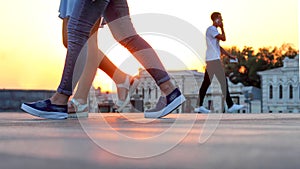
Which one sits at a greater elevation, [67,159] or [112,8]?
[112,8]

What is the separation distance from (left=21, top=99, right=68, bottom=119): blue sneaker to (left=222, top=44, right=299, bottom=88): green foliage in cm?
5920

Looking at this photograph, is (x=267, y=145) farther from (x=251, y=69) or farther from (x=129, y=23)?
(x=251, y=69)

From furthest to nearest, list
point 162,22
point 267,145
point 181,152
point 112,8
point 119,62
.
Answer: point 119,62 < point 112,8 < point 162,22 < point 267,145 < point 181,152

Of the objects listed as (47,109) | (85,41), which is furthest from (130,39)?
(47,109)

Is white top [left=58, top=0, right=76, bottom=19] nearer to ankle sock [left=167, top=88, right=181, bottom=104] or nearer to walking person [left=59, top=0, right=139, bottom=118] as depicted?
walking person [left=59, top=0, right=139, bottom=118]

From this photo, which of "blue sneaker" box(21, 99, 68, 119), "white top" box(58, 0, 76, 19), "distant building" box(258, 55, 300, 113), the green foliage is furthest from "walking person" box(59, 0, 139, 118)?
the green foliage

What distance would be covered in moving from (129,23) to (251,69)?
60.4 m

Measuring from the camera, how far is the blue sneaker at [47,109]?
3471 mm

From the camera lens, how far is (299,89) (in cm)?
5075

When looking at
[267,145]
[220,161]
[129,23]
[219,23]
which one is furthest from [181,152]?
[219,23]

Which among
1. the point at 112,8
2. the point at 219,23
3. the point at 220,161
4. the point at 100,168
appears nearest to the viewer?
the point at 100,168

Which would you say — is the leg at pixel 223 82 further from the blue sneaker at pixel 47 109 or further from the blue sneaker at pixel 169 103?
the blue sneaker at pixel 47 109

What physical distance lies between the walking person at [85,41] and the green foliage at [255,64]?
5902 cm

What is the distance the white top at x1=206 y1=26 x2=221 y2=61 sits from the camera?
283 inches
